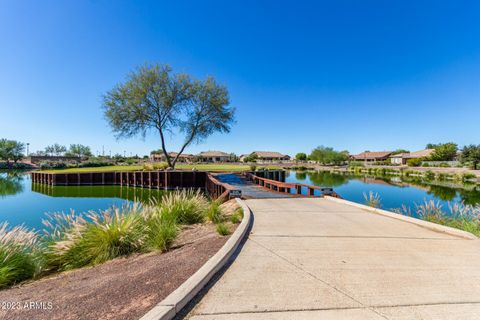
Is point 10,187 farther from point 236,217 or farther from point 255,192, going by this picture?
point 236,217

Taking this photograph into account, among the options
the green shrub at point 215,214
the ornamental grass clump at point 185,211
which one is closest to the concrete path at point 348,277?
the green shrub at point 215,214

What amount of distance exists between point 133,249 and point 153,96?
82.4 ft

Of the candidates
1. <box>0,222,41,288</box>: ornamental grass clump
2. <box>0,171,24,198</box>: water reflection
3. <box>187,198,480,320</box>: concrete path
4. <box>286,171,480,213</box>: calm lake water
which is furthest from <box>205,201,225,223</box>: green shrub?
<box>0,171,24,198</box>: water reflection

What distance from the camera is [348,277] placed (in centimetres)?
334

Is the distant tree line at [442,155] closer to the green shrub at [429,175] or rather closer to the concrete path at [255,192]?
the green shrub at [429,175]

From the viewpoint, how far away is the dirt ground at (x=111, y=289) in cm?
263

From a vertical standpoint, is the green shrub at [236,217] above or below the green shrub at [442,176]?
above

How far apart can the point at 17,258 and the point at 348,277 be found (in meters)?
6.25

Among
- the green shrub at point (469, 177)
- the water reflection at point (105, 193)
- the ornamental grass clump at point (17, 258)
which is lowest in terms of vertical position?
the water reflection at point (105, 193)

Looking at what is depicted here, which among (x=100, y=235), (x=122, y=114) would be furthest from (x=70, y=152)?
(x=100, y=235)

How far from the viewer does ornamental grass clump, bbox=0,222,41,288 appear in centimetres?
419

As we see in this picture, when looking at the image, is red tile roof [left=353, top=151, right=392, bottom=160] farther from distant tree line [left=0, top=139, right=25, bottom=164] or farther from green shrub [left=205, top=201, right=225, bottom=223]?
distant tree line [left=0, top=139, right=25, bottom=164]

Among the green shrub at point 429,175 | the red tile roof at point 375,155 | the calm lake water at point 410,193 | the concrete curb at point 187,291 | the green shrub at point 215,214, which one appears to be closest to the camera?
the concrete curb at point 187,291

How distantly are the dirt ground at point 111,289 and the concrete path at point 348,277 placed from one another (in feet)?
2.21
